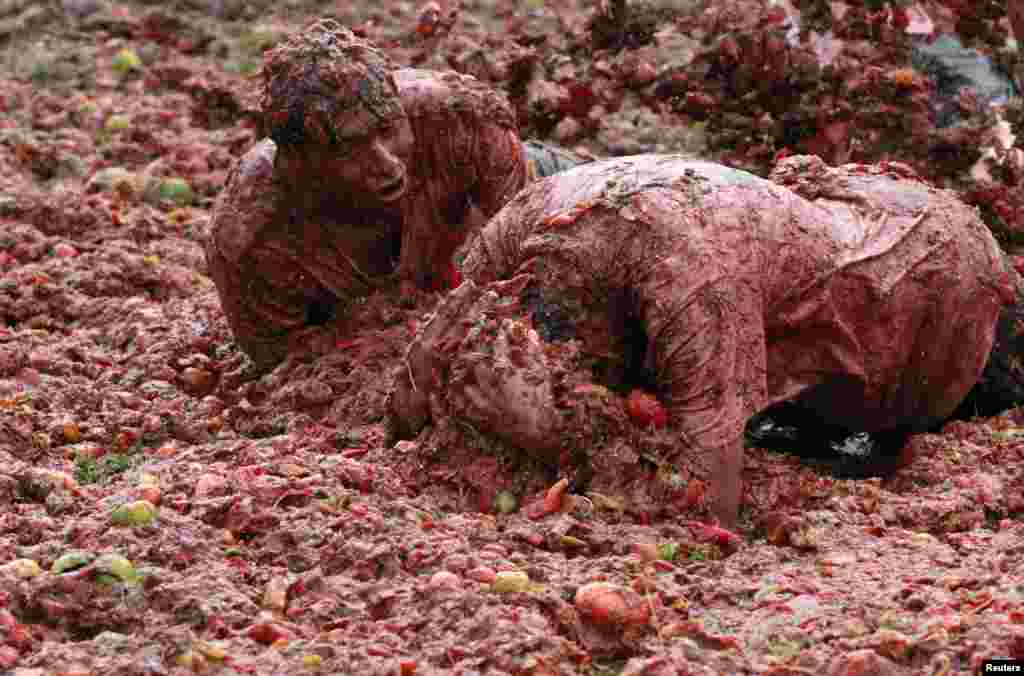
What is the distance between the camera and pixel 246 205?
223 inches

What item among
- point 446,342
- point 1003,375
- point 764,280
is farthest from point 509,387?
point 1003,375

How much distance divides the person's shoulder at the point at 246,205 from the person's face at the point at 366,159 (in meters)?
Answer: 0.36

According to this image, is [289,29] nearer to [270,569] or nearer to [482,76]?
[482,76]

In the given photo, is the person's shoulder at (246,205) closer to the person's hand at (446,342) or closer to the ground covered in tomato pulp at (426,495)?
the ground covered in tomato pulp at (426,495)

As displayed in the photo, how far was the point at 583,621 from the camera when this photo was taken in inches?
153

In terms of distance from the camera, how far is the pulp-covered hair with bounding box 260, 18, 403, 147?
5012 mm

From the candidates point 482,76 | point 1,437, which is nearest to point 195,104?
point 482,76

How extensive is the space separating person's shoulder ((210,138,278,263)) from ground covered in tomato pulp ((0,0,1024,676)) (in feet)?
1.49

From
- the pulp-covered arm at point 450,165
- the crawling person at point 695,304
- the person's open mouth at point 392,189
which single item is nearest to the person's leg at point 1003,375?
the crawling person at point 695,304

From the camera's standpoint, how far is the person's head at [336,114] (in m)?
5.02

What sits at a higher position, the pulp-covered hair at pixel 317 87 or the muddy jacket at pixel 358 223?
the pulp-covered hair at pixel 317 87

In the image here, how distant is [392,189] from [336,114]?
1.28 ft

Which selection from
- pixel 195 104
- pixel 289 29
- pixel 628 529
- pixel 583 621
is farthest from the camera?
pixel 289 29

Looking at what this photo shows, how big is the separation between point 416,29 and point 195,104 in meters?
1.22
